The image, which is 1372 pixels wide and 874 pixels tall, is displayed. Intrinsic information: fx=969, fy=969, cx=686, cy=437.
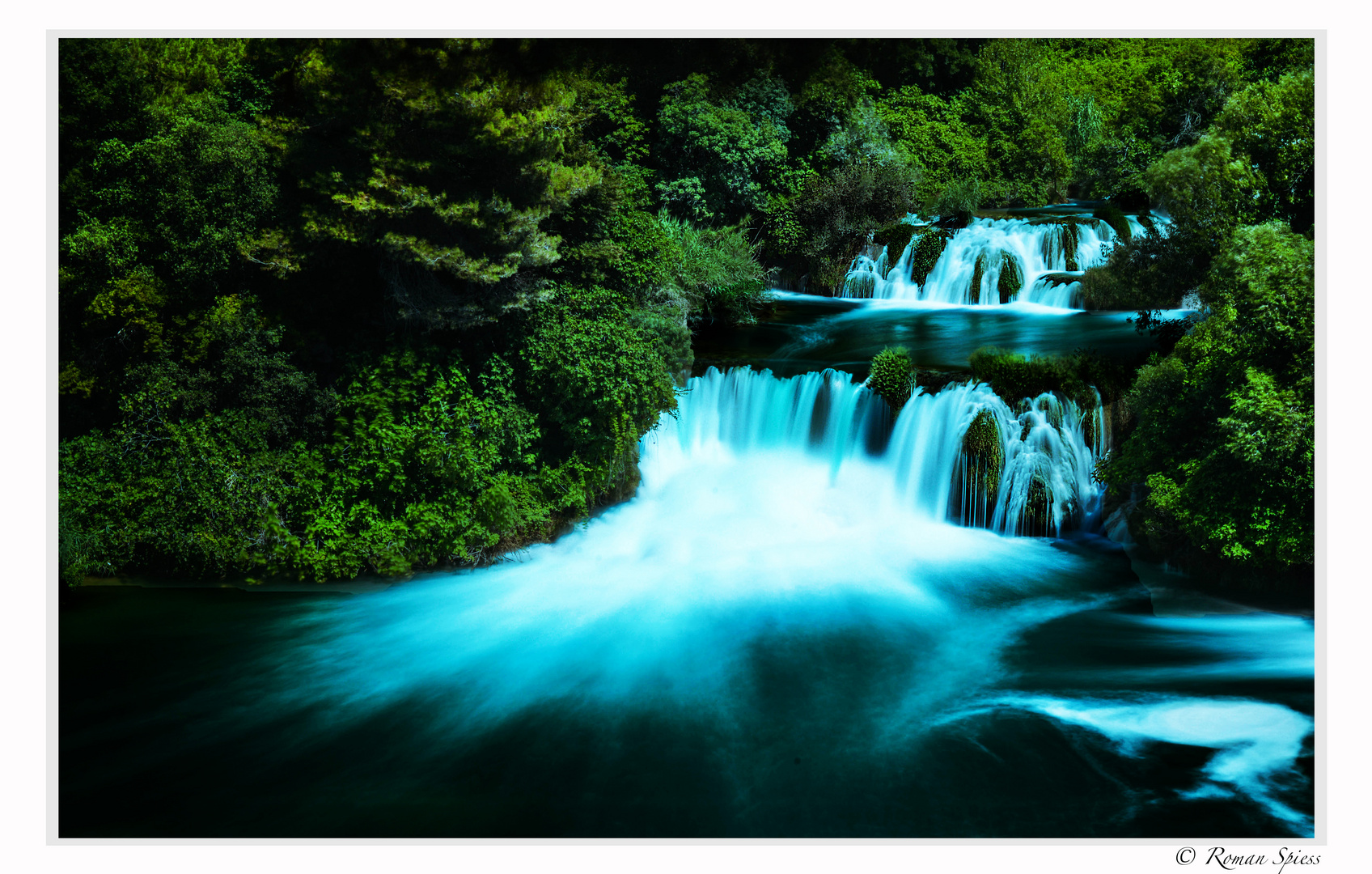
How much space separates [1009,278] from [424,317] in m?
8.65

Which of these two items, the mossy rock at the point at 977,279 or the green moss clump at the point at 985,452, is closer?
the green moss clump at the point at 985,452

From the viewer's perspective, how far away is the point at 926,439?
33.6ft

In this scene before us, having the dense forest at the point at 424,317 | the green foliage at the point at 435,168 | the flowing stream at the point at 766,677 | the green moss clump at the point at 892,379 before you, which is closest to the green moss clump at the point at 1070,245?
the dense forest at the point at 424,317

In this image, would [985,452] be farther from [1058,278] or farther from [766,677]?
[1058,278]

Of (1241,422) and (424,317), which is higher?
(424,317)

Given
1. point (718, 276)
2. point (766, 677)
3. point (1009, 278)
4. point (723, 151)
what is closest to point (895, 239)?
point (1009, 278)

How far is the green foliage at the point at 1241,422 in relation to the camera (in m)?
7.10

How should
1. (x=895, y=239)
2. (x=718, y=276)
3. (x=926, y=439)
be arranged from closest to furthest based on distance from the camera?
(x=926, y=439) < (x=718, y=276) < (x=895, y=239)

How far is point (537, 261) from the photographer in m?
9.09

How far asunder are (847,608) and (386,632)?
393cm

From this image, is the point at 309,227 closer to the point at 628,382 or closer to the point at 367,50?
the point at 367,50

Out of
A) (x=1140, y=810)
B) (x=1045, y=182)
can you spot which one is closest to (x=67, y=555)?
(x=1140, y=810)

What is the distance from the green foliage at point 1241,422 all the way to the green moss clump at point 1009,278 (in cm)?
522

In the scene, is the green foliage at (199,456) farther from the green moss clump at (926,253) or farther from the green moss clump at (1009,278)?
the green moss clump at (1009,278)
